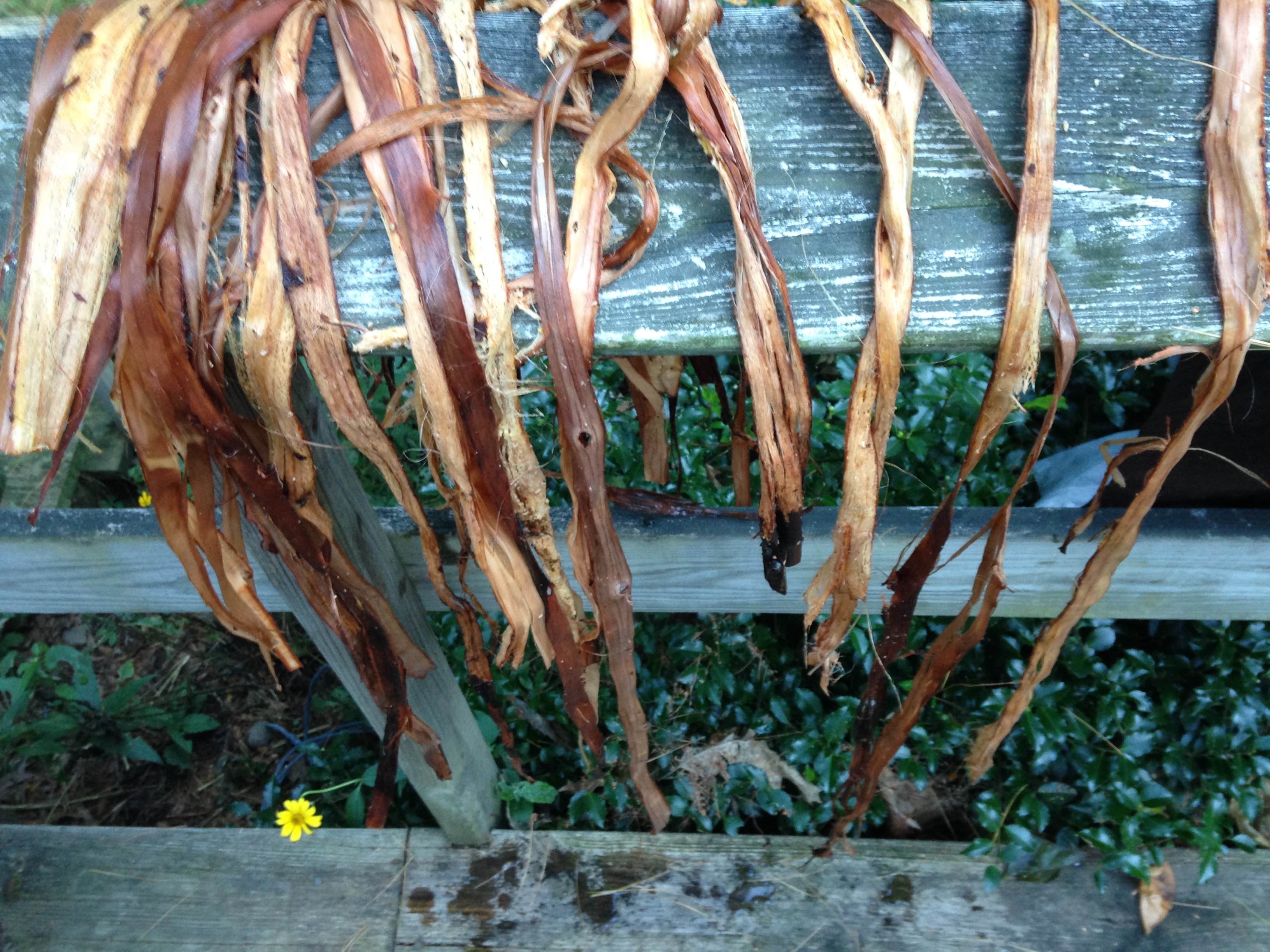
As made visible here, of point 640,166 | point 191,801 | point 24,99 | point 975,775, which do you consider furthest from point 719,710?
point 24,99

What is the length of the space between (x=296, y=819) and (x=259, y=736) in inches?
24.5

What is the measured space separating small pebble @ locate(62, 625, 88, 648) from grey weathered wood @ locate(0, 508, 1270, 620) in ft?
5.13

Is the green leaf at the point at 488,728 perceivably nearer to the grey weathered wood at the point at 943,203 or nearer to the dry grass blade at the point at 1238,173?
the grey weathered wood at the point at 943,203

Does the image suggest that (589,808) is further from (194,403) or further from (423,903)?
(194,403)

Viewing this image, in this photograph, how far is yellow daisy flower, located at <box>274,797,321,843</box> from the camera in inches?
67.8

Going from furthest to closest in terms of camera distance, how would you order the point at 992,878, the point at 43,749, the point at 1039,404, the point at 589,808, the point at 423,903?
the point at 43,749, the point at 1039,404, the point at 589,808, the point at 423,903, the point at 992,878

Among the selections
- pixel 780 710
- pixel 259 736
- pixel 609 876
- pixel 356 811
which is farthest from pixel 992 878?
pixel 259 736

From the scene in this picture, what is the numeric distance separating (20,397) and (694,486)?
160 centimetres

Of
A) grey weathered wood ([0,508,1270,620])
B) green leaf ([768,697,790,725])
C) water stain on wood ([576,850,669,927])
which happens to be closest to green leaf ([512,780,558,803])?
water stain on wood ([576,850,669,927])

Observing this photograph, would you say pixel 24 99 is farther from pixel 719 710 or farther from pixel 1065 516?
pixel 719 710

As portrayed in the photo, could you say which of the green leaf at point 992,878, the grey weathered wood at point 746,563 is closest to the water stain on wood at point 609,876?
the green leaf at point 992,878

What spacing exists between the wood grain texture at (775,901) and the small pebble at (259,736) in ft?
2.54

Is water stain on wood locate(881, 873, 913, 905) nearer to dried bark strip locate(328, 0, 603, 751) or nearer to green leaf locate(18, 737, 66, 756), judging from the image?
dried bark strip locate(328, 0, 603, 751)

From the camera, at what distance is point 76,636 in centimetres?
258
